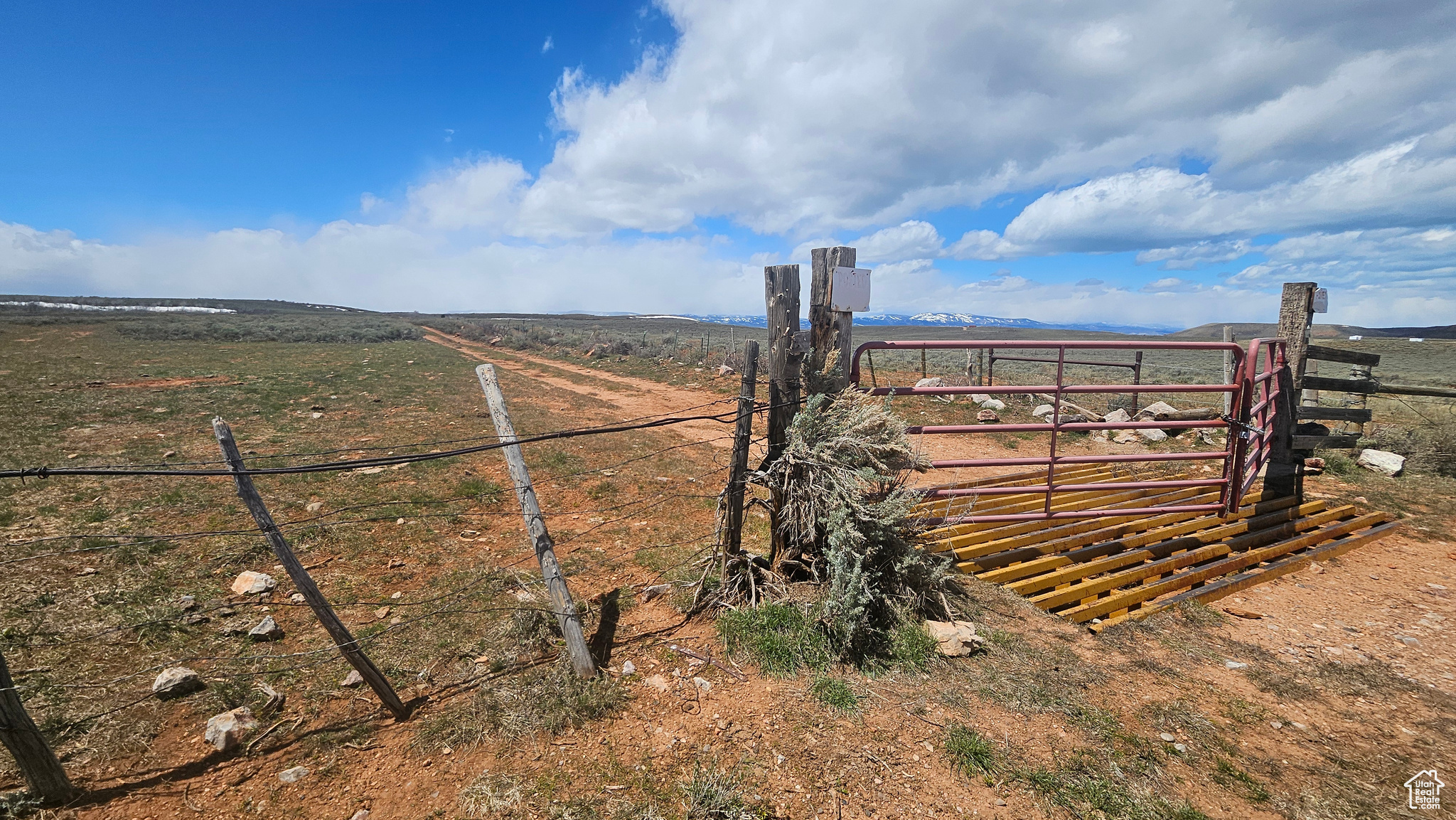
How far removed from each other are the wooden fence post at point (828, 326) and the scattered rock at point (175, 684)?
4.24 m

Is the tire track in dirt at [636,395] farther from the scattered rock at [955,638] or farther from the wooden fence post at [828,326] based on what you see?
the scattered rock at [955,638]

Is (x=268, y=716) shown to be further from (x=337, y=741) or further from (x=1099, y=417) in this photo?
(x=1099, y=417)

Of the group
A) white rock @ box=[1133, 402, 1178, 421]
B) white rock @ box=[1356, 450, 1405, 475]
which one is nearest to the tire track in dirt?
white rock @ box=[1133, 402, 1178, 421]

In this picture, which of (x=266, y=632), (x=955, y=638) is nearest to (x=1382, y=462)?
(x=955, y=638)

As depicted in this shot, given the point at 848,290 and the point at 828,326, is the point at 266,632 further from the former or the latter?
the point at 848,290

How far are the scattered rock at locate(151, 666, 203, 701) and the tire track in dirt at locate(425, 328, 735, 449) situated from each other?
5360 millimetres

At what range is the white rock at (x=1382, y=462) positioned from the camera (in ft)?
25.3

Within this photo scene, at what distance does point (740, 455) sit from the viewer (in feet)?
12.9

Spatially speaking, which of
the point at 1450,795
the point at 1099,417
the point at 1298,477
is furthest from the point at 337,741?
the point at 1099,417

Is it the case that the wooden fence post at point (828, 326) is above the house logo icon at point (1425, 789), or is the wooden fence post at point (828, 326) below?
above

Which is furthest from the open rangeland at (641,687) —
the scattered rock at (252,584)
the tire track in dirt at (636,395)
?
the tire track in dirt at (636,395)

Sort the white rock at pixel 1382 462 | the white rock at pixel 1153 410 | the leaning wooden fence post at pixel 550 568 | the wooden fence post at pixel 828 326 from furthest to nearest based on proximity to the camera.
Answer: the white rock at pixel 1153 410
the white rock at pixel 1382 462
the wooden fence post at pixel 828 326
the leaning wooden fence post at pixel 550 568

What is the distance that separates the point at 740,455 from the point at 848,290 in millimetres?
1379

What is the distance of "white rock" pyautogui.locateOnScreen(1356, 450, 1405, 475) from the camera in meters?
7.72
